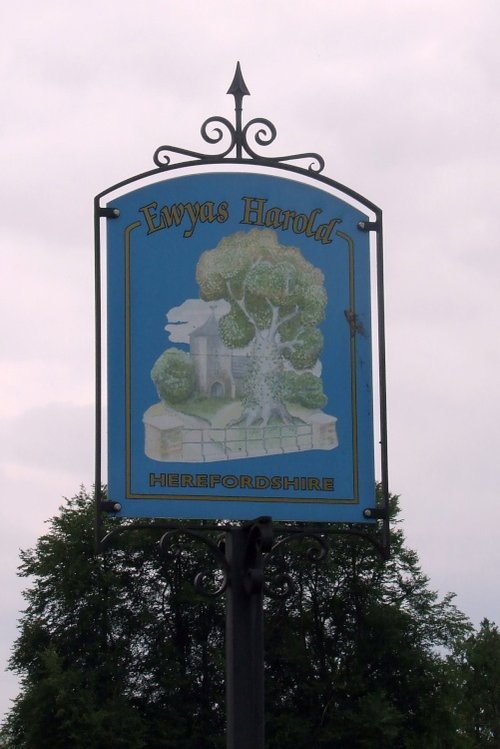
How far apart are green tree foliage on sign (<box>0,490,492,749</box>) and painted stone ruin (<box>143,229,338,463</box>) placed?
3026 cm

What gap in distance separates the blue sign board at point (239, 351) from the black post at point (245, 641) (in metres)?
0.30

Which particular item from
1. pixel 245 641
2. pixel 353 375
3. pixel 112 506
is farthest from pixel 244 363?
pixel 245 641

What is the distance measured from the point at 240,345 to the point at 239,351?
0.13ft

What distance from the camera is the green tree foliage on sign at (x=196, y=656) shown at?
40.3m

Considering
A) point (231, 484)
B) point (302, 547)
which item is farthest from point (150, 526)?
point (302, 547)

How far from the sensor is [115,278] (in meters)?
9.30

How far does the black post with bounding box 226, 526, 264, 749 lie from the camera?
28.9ft

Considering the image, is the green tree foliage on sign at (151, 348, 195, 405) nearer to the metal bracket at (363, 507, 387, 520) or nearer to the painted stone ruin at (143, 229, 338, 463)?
the painted stone ruin at (143, 229, 338, 463)

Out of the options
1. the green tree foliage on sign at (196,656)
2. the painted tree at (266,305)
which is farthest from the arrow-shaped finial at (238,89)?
the green tree foliage on sign at (196,656)

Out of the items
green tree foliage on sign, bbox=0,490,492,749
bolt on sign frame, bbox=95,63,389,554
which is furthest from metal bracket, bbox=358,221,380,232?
green tree foliage on sign, bbox=0,490,492,749

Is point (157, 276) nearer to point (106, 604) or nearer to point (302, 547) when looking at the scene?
point (302, 547)

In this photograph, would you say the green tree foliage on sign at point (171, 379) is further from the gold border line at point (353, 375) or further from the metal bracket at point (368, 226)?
the metal bracket at point (368, 226)

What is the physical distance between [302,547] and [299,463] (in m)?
29.9

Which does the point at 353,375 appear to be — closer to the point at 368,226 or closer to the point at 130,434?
the point at 368,226
